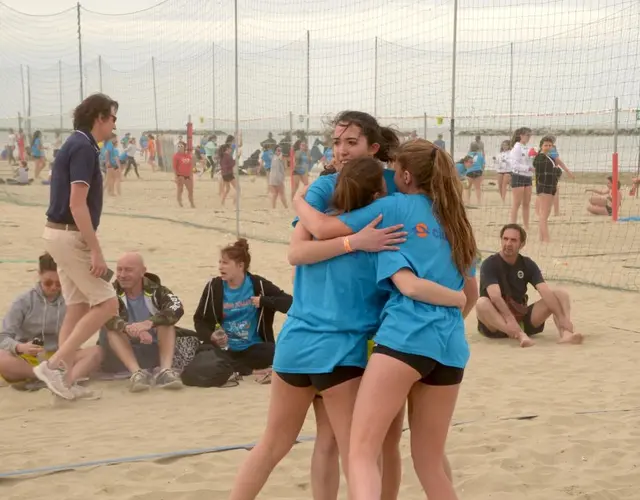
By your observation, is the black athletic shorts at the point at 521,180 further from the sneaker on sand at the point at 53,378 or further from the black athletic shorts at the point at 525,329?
the sneaker on sand at the point at 53,378

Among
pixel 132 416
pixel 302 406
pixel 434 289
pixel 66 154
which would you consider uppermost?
pixel 66 154

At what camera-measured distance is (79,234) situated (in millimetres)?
5141

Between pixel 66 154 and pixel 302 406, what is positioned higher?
pixel 66 154

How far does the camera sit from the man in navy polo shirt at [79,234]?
16.5 ft

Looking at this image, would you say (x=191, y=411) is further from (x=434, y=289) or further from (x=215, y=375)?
(x=434, y=289)

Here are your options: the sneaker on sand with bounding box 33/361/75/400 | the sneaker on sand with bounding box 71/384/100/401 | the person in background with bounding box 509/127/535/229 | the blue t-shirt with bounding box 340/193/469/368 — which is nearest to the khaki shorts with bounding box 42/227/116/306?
the sneaker on sand with bounding box 33/361/75/400

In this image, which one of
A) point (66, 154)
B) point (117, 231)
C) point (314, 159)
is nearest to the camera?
point (66, 154)

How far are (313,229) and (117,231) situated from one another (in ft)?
38.8

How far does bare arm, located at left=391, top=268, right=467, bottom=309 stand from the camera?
2.84 metres

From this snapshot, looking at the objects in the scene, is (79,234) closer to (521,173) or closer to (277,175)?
(521,173)

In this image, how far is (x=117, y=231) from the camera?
14391 mm

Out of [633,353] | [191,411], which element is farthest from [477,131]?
[191,411]

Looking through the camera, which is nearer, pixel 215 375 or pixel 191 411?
pixel 191 411

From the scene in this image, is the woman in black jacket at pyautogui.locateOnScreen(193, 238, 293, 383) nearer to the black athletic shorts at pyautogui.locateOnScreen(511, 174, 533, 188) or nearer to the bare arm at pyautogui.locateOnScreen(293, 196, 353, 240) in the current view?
the bare arm at pyautogui.locateOnScreen(293, 196, 353, 240)
